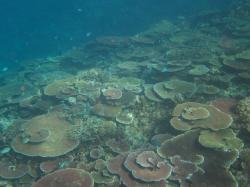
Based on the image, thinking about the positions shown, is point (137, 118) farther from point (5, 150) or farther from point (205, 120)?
point (5, 150)

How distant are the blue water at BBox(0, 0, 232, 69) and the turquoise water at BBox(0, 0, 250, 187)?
13253 millimetres

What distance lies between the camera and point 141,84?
34.3 ft

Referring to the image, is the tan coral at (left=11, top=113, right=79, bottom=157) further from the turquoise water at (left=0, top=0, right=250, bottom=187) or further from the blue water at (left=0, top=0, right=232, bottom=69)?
the blue water at (left=0, top=0, right=232, bottom=69)

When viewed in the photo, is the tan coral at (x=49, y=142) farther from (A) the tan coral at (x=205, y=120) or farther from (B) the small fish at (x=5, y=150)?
(A) the tan coral at (x=205, y=120)

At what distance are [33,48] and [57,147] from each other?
26324mm

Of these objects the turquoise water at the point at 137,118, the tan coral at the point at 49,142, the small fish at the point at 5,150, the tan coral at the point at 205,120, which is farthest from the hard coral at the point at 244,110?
the small fish at the point at 5,150

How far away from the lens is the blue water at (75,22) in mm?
29581

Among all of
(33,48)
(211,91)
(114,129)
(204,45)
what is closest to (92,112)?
(114,129)

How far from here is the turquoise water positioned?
19.9 ft

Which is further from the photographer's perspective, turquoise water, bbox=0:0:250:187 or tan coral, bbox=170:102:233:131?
tan coral, bbox=170:102:233:131

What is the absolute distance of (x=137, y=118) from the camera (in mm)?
8930

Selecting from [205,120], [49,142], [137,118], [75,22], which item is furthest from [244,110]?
[75,22]

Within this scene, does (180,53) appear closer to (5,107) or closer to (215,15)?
(5,107)

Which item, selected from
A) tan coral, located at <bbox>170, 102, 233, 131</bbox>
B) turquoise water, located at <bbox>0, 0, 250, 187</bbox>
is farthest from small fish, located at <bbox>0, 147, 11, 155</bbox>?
tan coral, located at <bbox>170, 102, 233, 131</bbox>
